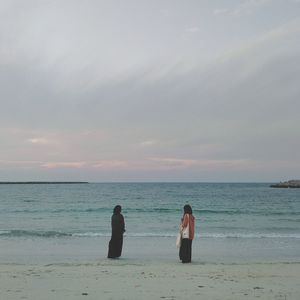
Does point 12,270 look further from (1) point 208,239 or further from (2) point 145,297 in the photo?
(1) point 208,239

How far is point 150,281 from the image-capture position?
27.5ft

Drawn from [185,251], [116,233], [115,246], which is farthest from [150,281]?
[115,246]

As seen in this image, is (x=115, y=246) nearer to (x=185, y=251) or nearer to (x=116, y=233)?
(x=116, y=233)

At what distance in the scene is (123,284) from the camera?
8.02 metres

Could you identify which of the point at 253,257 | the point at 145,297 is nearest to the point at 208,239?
the point at 253,257

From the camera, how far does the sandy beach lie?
7.11 m

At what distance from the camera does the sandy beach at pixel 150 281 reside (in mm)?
7109

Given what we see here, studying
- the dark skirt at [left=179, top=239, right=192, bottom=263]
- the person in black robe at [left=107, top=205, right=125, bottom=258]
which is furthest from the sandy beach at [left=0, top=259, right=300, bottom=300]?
the person in black robe at [left=107, top=205, right=125, bottom=258]

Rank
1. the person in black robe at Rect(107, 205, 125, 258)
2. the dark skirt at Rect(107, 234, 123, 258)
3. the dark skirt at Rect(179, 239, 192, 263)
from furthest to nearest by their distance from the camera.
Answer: the dark skirt at Rect(107, 234, 123, 258) → the person in black robe at Rect(107, 205, 125, 258) → the dark skirt at Rect(179, 239, 192, 263)

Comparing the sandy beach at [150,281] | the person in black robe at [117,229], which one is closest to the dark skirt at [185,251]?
the sandy beach at [150,281]

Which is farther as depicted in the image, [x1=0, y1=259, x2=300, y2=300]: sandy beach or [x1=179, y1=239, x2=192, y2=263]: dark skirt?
[x1=179, y1=239, x2=192, y2=263]: dark skirt

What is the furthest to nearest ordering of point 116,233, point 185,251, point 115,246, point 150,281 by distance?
point 115,246 → point 116,233 → point 185,251 → point 150,281

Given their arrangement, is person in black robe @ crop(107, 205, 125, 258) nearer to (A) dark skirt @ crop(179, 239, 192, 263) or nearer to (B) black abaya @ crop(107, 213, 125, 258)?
(B) black abaya @ crop(107, 213, 125, 258)

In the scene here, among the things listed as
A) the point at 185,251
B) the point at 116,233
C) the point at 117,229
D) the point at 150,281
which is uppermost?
the point at 117,229
